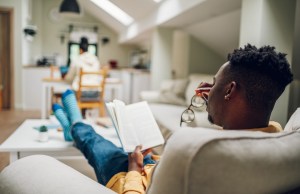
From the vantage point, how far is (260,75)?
770 millimetres

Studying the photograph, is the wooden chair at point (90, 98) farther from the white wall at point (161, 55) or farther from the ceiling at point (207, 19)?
the white wall at point (161, 55)

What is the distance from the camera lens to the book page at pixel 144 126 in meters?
1.25

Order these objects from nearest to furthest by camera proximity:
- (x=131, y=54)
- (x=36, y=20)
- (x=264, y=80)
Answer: (x=264, y=80) → (x=36, y=20) → (x=131, y=54)

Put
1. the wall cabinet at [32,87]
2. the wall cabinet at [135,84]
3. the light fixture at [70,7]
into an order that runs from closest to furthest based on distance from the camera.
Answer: the light fixture at [70,7]
the wall cabinet at [135,84]
the wall cabinet at [32,87]

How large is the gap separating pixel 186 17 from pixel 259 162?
3.22 m

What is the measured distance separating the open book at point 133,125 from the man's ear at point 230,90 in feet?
1.64

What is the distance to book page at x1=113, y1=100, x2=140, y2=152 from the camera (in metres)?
1.19

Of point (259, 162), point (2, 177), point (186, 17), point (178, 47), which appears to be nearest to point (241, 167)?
point (259, 162)

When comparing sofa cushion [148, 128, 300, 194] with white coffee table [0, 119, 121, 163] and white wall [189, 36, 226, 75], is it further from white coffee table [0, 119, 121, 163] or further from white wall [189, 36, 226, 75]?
white wall [189, 36, 226, 75]

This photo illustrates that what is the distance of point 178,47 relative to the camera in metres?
5.46

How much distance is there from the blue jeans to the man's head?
0.54 m

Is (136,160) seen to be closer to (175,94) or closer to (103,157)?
(103,157)

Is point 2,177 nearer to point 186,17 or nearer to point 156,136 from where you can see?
point 156,136

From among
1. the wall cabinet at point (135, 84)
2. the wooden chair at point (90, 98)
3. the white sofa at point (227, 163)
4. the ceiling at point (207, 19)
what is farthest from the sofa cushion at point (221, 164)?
the wall cabinet at point (135, 84)
